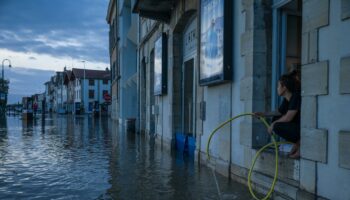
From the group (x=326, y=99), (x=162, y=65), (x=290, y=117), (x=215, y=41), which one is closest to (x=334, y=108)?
(x=326, y=99)

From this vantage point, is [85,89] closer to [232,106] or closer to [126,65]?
[126,65]

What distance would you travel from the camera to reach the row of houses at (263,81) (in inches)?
185

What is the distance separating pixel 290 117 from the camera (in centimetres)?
571

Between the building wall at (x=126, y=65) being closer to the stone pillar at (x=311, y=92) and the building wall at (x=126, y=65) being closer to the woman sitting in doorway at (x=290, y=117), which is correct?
the woman sitting in doorway at (x=290, y=117)

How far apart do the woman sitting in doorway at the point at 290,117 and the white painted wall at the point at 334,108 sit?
2.38 feet

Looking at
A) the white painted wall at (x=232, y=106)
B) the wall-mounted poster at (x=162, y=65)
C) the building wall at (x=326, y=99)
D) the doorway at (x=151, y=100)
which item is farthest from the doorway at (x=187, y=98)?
the building wall at (x=326, y=99)

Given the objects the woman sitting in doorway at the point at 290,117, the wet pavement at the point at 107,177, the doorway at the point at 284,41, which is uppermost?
the doorway at the point at 284,41

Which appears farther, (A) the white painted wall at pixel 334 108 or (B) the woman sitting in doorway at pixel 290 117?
(B) the woman sitting in doorway at pixel 290 117

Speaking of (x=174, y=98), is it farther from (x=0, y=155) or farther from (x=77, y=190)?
(x=77, y=190)

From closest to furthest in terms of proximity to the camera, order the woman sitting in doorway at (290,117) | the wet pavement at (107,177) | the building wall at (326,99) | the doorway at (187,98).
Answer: the building wall at (326,99) < the woman sitting in doorway at (290,117) < the wet pavement at (107,177) < the doorway at (187,98)

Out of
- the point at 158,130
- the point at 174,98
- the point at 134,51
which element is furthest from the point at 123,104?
the point at 174,98

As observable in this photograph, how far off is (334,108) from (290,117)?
105cm

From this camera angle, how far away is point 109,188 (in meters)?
7.00

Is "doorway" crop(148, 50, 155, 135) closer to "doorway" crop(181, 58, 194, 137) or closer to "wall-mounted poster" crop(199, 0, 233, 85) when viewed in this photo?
"doorway" crop(181, 58, 194, 137)
